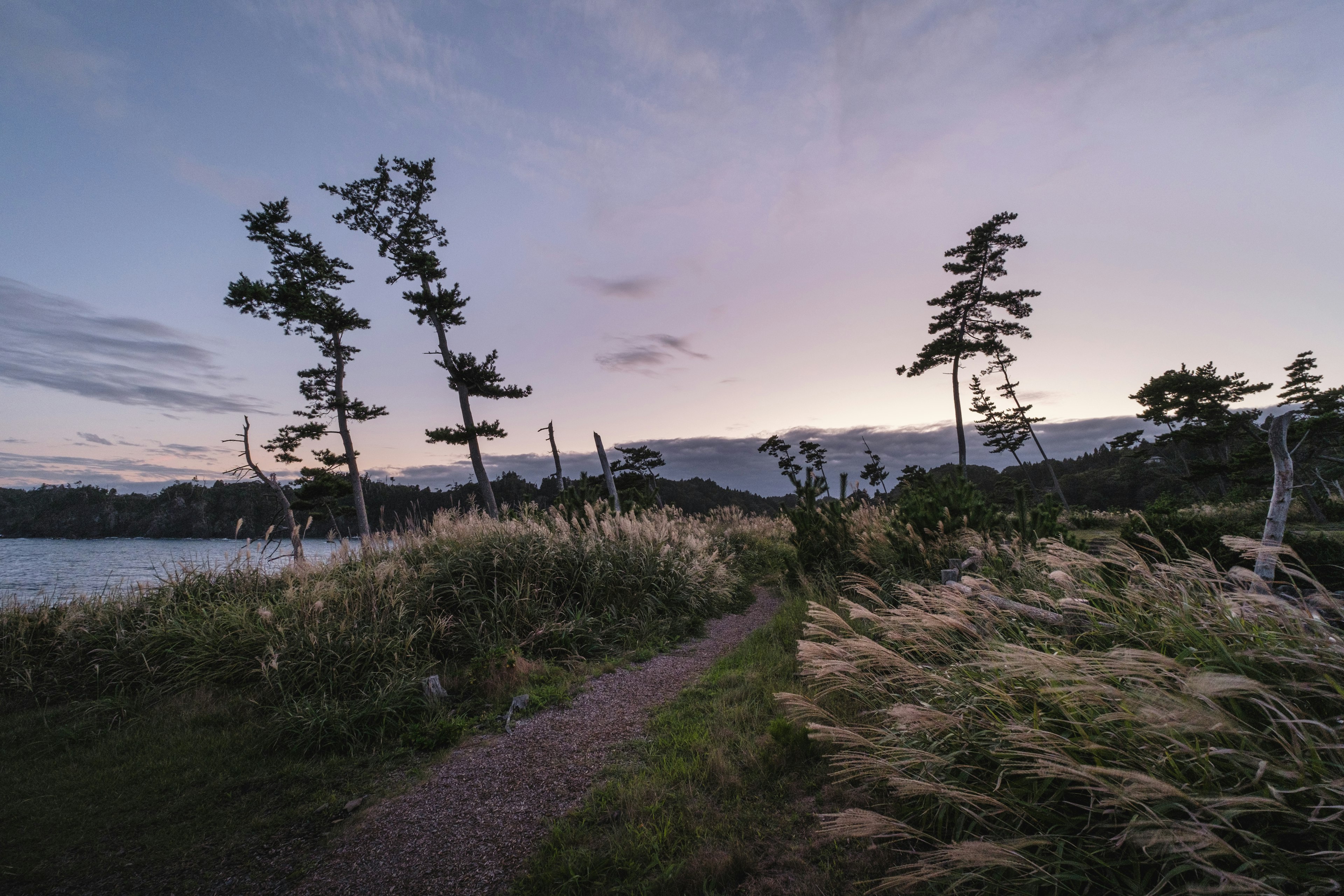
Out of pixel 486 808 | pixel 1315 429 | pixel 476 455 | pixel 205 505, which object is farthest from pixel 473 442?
pixel 1315 429

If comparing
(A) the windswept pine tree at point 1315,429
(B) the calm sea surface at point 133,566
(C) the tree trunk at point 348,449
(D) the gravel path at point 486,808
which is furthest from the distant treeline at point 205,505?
(A) the windswept pine tree at point 1315,429

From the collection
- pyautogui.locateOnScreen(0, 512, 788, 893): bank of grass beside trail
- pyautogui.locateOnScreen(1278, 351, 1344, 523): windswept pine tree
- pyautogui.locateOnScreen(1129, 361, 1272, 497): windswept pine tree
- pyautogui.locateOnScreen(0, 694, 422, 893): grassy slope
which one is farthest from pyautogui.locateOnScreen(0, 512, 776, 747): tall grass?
pyautogui.locateOnScreen(1129, 361, 1272, 497): windswept pine tree

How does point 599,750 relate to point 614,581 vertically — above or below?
below

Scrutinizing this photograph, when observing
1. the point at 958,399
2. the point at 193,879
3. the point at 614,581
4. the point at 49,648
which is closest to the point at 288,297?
the point at 49,648

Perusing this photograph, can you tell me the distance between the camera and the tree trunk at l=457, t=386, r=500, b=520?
1628 centimetres

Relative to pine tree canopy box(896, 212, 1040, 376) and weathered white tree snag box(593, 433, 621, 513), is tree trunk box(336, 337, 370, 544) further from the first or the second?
pine tree canopy box(896, 212, 1040, 376)

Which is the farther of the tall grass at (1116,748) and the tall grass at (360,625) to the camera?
the tall grass at (360,625)

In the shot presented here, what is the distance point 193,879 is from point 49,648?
576cm

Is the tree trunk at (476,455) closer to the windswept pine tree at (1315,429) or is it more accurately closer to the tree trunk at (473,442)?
the tree trunk at (473,442)

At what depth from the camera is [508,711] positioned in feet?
15.8

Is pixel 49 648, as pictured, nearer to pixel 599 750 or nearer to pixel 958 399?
pixel 599 750

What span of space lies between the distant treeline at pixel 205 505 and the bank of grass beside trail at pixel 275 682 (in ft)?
25.2

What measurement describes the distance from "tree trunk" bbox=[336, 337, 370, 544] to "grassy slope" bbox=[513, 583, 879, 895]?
15631 millimetres

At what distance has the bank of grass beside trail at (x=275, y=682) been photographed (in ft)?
10.8
